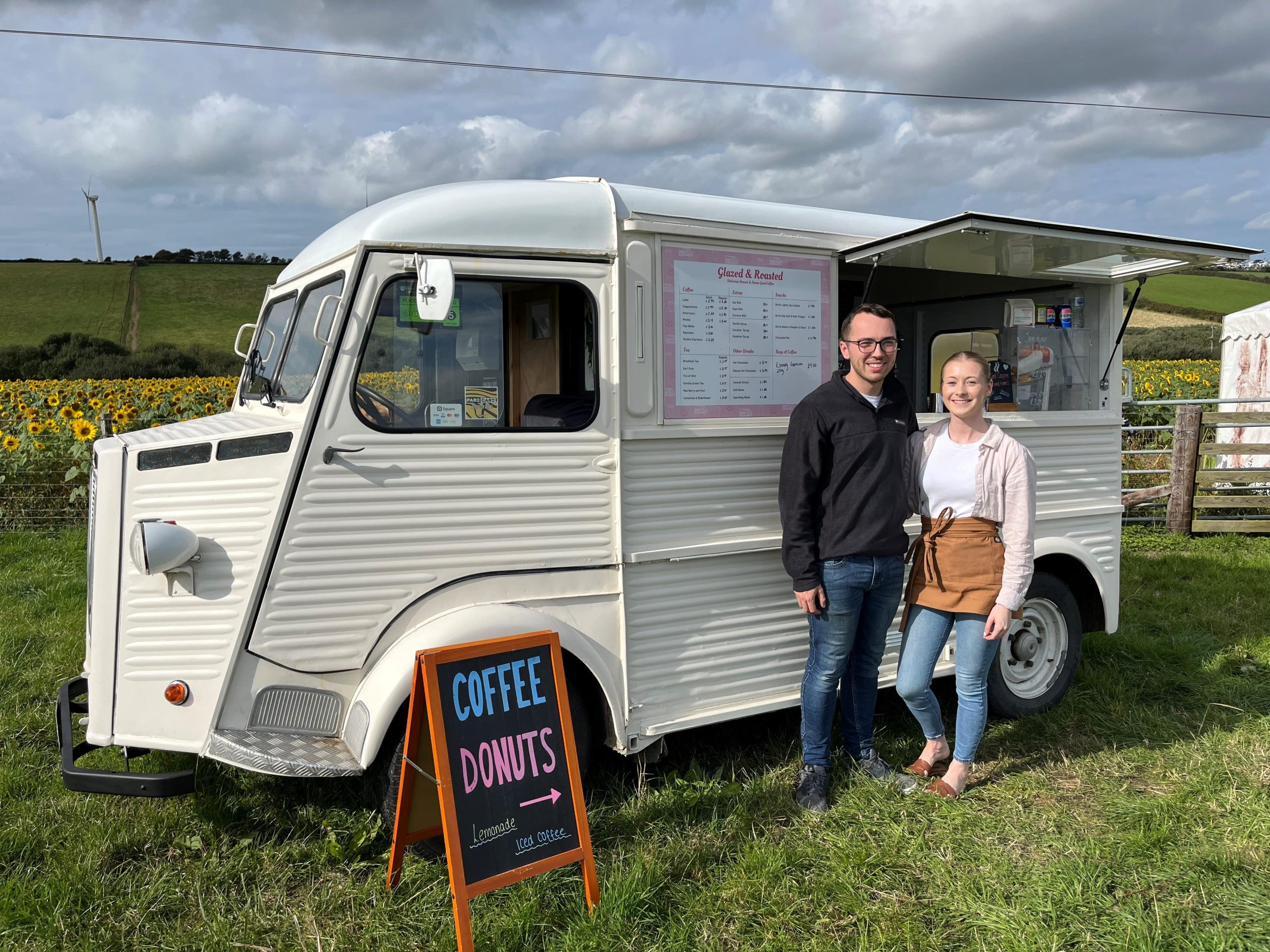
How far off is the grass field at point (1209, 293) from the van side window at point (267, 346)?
41882mm

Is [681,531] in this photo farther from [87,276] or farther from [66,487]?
[87,276]

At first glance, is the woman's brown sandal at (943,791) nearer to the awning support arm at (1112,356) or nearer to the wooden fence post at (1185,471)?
the awning support arm at (1112,356)

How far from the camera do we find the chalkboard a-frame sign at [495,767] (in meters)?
3.10

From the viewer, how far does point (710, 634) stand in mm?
A: 4098

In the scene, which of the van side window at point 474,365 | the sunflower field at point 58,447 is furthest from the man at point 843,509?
the sunflower field at point 58,447

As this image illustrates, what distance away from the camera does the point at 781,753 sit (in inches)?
180

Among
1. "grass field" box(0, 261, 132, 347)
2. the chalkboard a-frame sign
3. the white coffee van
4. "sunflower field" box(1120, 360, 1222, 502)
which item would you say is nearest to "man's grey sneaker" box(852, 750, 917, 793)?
the white coffee van

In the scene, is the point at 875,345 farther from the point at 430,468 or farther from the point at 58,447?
the point at 58,447

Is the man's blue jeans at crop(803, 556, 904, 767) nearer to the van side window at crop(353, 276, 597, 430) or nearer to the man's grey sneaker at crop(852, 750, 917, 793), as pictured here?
the man's grey sneaker at crop(852, 750, 917, 793)

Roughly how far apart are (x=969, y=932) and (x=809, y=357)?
2.46 m

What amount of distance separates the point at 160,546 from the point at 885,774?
3.12 metres

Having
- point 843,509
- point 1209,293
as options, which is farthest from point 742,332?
point 1209,293

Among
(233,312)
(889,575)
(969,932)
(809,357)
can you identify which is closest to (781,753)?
(889,575)

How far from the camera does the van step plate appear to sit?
327cm
